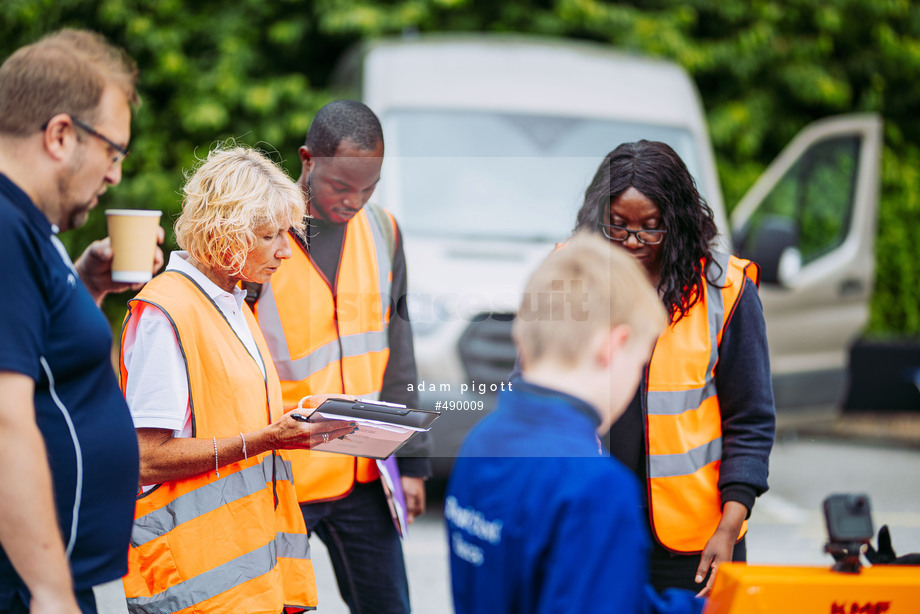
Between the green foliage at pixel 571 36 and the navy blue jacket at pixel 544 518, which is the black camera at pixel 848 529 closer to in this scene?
the navy blue jacket at pixel 544 518

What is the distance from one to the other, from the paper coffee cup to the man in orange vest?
33cm

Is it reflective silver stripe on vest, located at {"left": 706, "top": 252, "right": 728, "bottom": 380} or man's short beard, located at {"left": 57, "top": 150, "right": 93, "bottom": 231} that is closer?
man's short beard, located at {"left": 57, "top": 150, "right": 93, "bottom": 231}

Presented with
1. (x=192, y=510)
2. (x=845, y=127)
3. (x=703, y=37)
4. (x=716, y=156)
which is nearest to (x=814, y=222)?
(x=845, y=127)

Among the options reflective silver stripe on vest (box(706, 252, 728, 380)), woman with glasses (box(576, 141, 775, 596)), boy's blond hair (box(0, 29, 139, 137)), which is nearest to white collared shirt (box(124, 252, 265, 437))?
boy's blond hair (box(0, 29, 139, 137))

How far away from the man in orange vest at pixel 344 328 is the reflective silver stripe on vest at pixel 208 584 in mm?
434

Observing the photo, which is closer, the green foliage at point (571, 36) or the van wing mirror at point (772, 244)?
the van wing mirror at point (772, 244)

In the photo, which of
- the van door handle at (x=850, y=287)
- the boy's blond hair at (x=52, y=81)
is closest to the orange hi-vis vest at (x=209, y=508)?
the boy's blond hair at (x=52, y=81)

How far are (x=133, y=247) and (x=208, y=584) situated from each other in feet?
3.22

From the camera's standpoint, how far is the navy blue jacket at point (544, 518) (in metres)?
1.50

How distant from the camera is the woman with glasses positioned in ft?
7.95

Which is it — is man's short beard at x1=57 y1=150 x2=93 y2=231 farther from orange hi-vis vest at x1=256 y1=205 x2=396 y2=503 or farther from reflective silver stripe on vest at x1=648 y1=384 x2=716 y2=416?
reflective silver stripe on vest at x1=648 y1=384 x2=716 y2=416

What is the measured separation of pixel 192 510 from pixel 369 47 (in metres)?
4.57

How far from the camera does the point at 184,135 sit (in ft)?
29.6

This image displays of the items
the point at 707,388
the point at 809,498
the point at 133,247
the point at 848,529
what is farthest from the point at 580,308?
the point at 809,498
